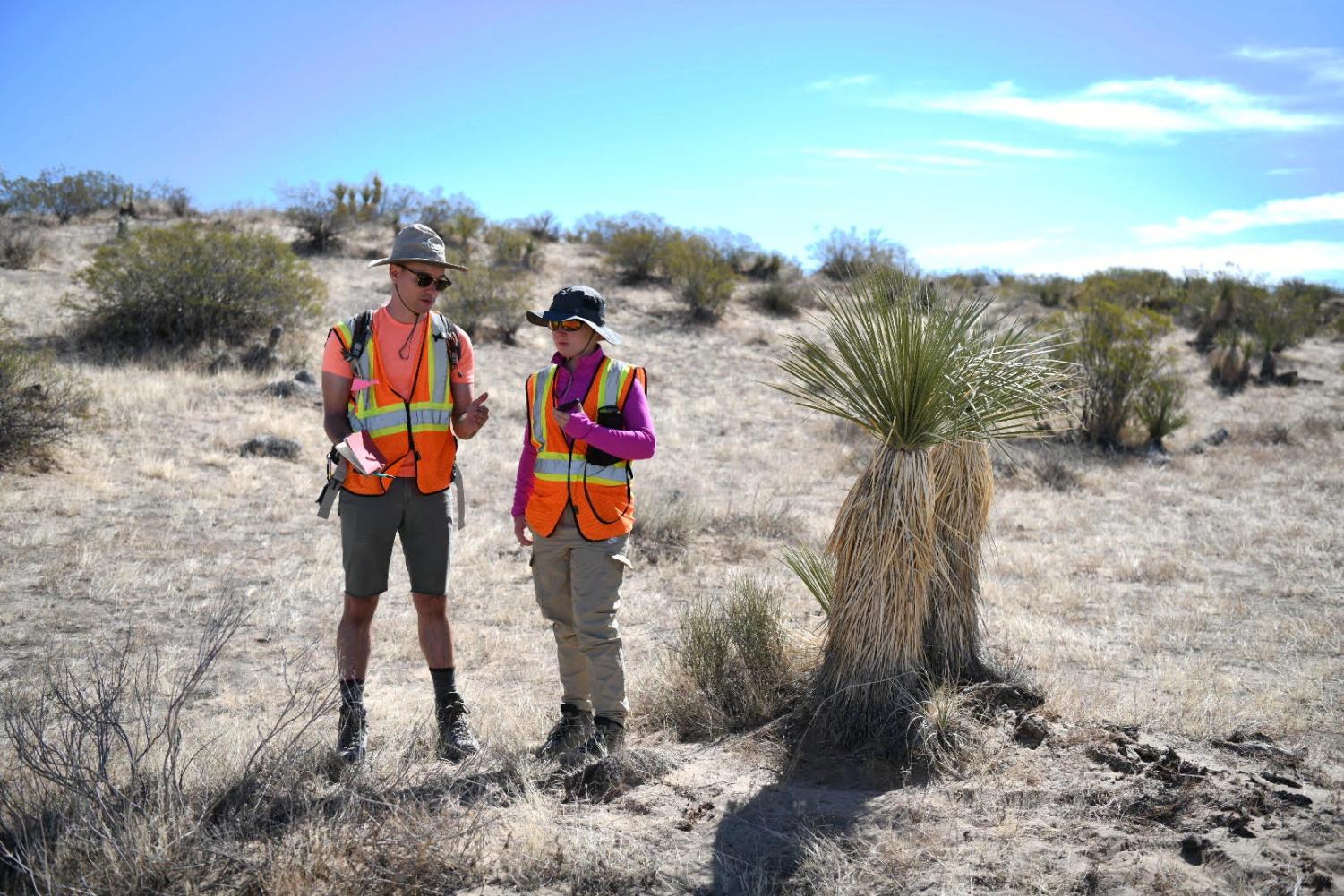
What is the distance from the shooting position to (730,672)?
4.26m

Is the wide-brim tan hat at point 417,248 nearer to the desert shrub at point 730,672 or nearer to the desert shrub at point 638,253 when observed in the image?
the desert shrub at point 730,672

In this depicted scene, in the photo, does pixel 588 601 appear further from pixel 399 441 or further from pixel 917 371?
pixel 917 371

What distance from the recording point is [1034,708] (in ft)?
12.8

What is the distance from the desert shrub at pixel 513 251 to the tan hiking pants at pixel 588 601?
17197 millimetres

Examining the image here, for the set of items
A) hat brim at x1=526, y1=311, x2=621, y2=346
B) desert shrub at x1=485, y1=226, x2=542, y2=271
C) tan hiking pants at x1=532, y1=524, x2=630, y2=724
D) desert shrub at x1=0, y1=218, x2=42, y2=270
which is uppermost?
desert shrub at x1=485, y1=226, x2=542, y2=271

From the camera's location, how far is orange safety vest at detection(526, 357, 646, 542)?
11.5 ft

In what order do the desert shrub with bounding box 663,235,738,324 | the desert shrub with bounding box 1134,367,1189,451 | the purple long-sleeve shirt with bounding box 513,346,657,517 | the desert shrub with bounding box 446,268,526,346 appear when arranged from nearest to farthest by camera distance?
1. the purple long-sleeve shirt with bounding box 513,346,657,517
2. the desert shrub with bounding box 1134,367,1189,451
3. the desert shrub with bounding box 446,268,526,346
4. the desert shrub with bounding box 663,235,738,324

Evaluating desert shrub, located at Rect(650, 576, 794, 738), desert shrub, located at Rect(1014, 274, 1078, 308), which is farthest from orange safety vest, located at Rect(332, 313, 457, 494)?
desert shrub, located at Rect(1014, 274, 1078, 308)

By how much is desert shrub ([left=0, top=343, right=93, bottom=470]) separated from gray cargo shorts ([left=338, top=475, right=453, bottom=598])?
6.41m

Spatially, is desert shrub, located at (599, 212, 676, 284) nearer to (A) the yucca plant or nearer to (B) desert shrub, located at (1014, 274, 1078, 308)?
(B) desert shrub, located at (1014, 274, 1078, 308)

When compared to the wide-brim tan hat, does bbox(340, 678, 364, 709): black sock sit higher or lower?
lower

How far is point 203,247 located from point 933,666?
13.8m

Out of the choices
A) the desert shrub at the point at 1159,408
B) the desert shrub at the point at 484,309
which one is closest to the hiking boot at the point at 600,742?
the desert shrub at the point at 1159,408

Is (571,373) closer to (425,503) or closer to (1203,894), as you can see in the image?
(425,503)
